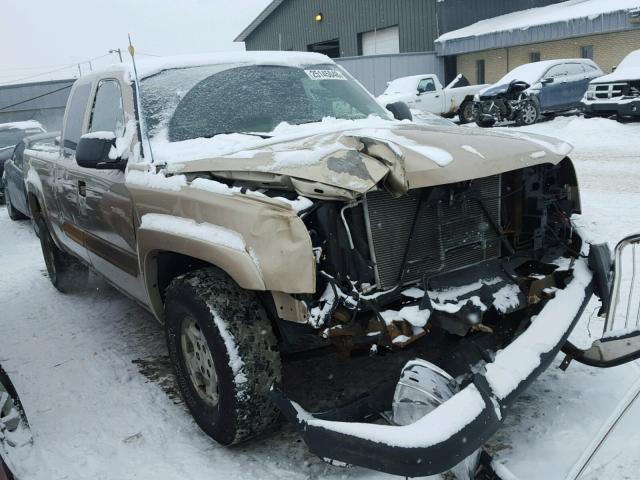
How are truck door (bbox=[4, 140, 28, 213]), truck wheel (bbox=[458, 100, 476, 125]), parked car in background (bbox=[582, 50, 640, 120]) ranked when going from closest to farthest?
truck door (bbox=[4, 140, 28, 213]) < parked car in background (bbox=[582, 50, 640, 120]) < truck wheel (bbox=[458, 100, 476, 125])

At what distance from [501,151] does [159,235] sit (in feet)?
5.82

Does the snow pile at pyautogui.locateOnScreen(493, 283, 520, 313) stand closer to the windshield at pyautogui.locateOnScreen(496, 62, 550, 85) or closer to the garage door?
the windshield at pyautogui.locateOnScreen(496, 62, 550, 85)

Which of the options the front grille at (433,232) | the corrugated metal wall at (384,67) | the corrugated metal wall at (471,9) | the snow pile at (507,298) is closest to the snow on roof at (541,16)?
the corrugated metal wall at (471,9)

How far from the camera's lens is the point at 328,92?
14.3 feet

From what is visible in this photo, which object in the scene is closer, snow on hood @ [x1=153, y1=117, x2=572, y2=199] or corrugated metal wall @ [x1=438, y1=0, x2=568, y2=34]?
snow on hood @ [x1=153, y1=117, x2=572, y2=199]

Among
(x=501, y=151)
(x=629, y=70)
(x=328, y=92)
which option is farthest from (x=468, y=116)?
(x=501, y=151)

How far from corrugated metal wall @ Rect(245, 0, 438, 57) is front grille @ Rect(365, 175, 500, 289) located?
2648cm

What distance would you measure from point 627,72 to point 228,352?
14.9 metres

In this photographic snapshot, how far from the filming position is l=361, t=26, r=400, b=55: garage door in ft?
96.6

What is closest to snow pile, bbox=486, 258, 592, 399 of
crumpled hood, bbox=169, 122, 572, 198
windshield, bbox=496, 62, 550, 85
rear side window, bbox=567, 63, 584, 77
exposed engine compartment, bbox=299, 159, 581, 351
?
exposed engine compartment, bbox=299, 159, 581, 351

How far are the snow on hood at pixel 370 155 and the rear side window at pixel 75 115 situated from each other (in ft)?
5.22

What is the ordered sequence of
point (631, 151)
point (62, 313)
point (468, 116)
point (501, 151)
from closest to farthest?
point (501, 151), point (62, 313), point (631, 151), point (468, 116)

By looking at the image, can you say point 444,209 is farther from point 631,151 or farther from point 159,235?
point 631,151

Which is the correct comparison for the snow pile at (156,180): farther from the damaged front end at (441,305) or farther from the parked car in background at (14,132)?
the parked car in background at (14,132)
